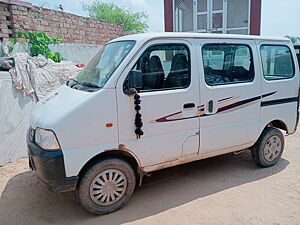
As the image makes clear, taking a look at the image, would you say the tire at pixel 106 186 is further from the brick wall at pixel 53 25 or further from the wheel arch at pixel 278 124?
the brick wall at pixel 53 25

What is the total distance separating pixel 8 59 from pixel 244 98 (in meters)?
4.27

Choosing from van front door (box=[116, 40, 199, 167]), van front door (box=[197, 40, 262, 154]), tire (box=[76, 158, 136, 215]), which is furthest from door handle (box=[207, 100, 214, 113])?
tire (box=[76, 158, 136, 215])

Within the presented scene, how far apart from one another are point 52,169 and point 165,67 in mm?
1818

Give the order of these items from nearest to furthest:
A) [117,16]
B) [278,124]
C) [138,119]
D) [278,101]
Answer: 1. [138,119]
2. [278,101]
3. [278,124]
4. [117,16]

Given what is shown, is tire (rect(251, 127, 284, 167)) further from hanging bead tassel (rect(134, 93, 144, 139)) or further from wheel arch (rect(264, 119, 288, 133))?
hanging bead tassel (rect(134, 93, 144, 139))

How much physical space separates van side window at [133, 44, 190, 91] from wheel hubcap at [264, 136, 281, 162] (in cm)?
196

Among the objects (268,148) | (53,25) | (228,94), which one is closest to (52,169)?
(228,94)

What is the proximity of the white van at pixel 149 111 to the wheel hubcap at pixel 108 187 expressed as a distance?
0.04 feet

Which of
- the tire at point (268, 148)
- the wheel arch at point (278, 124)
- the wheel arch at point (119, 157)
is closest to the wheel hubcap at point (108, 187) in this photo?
the wheel arch at point (119, 157)

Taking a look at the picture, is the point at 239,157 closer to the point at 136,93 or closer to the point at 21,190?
the point at 136,93

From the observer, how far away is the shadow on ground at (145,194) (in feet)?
10.1

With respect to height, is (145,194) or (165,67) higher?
(165,67)

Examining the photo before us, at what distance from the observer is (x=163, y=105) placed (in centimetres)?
314

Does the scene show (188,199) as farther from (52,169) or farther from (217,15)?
(217,15)
